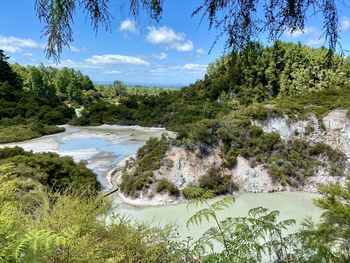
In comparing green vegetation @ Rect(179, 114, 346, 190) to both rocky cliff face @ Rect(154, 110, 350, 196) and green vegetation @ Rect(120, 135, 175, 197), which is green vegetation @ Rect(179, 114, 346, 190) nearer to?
rocky cliff face @ Rect(154, 110, 350, 196)

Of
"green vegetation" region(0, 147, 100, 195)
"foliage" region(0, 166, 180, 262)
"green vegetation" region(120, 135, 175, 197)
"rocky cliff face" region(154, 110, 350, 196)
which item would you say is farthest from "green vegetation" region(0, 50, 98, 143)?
"foliage" region(0, 166, 180, 262)

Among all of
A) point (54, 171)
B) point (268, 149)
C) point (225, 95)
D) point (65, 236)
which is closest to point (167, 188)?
point (54, 171)

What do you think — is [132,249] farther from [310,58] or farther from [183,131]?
[310,58]

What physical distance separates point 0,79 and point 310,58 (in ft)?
124

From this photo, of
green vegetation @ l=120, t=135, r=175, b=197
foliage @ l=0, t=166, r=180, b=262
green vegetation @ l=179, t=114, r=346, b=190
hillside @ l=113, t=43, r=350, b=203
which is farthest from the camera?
green vegetation @ l=179, t=114, r=346, b=190

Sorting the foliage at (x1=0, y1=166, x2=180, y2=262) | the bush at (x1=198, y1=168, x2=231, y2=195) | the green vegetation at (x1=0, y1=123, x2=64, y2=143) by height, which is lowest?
the green vegetation at (x1=0, y1=123, x2=64, y2=143)

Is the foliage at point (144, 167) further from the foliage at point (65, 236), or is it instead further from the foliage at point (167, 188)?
the foliage at point (65, 236)

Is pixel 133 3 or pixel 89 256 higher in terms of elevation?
pixel 133 3

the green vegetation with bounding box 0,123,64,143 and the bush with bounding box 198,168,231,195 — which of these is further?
the green vegetation with bounding box 0,123,64,143

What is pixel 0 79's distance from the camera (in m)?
43.2

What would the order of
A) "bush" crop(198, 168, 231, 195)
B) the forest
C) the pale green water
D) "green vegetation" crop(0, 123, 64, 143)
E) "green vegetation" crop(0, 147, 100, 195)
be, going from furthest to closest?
"green vegetation" crop(0, 123, 64, 143) → "bush" crop(198, 168, 231, 195) → "green vegetation" crop(0, 147, 100, 195) → the pale green water → the forest

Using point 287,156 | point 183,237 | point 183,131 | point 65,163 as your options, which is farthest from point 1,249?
point 287,156

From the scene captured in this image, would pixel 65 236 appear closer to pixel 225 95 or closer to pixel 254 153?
pixel 254 153

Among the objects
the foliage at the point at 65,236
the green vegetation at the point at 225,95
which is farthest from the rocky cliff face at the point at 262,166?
the green vegetation at the point at 225,95
